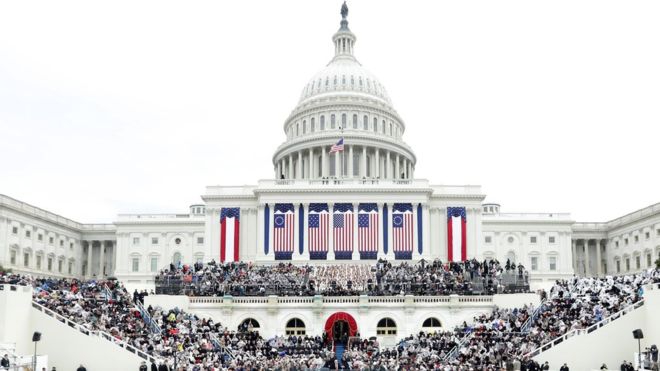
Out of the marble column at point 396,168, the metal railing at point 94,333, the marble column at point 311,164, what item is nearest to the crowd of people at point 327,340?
the metal railing at point 94,333

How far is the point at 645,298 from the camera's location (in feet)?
145

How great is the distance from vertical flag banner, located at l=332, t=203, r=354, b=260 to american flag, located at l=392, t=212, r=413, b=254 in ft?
16.0

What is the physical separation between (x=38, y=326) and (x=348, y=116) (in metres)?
68.8

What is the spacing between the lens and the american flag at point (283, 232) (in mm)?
80000

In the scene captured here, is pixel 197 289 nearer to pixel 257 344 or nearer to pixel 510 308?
pixel 257 344

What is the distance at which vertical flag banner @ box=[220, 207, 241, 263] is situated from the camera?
82125 mm

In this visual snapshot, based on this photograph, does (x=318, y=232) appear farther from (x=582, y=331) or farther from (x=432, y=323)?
(x=582, y=331)

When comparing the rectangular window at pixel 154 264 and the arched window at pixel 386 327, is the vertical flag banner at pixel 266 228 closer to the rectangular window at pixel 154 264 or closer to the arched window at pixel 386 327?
the arched window at pixel 386 327

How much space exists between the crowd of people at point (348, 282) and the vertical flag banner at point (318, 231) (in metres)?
15.4

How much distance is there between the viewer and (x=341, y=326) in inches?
2205

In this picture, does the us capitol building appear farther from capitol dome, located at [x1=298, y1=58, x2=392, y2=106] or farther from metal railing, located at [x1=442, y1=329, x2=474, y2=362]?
metal railing, located at [x1=442, y1=329, x2=474, y2=362]

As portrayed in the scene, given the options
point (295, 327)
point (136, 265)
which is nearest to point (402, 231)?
point (295, 327)

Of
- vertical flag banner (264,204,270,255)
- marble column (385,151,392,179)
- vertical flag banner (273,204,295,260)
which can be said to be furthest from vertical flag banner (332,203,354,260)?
marble column (385,151,392,179)

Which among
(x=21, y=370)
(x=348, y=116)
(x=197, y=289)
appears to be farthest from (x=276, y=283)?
(x=348, y=116)
